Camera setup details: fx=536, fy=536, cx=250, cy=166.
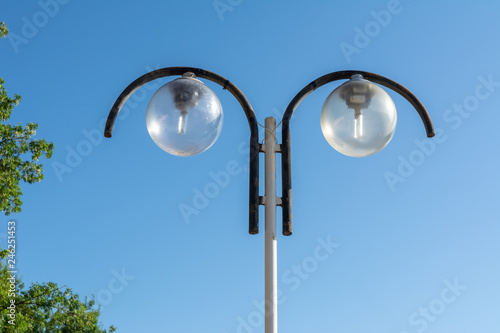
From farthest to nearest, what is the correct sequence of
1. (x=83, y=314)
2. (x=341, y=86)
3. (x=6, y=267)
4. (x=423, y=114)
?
1. (x=6, y=267)
2. (x=83, y=314)
3. (x=423, y=114)
4. (x=341, y=86)

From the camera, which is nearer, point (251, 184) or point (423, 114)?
point (251, 184)

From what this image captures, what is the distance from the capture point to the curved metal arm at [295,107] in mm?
3590

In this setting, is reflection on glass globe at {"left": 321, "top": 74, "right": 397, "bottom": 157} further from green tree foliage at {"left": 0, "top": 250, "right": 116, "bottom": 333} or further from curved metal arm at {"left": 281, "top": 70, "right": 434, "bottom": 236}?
green tree foliage at {"left": 0, "top": 250, "right": 116, "bottom": 333}

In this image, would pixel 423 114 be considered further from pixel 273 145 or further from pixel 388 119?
pixel 273 145

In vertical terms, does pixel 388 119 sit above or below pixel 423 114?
below

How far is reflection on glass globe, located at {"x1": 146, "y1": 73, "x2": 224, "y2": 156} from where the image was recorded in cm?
356

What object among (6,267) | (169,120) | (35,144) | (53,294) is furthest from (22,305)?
(169,120)

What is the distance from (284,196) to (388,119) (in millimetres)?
903

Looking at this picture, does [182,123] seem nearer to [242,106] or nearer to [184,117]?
[184,117]

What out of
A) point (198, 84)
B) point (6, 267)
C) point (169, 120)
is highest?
point (6, 267)

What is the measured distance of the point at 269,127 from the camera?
3887 mm

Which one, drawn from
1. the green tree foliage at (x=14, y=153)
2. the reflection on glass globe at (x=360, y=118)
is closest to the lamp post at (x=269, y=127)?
the reflection on glass globe at (x=360, y=118)

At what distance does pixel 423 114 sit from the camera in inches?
165

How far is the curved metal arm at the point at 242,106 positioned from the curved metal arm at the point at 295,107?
19cm
